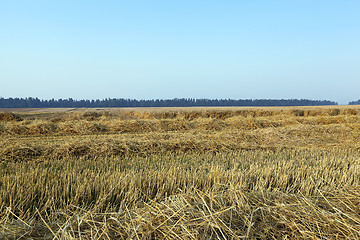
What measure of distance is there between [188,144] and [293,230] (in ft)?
19.4

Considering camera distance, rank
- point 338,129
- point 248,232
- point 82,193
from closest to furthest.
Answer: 1. point 248,232
2. point 82,193
3. point 338,129

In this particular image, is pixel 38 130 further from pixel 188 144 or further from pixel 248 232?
pixel 248 232

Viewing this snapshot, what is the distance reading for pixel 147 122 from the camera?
13.6m

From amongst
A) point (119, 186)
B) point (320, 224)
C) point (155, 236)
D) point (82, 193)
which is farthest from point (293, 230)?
point (82, 193)

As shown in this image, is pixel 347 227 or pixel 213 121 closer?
pixel 347 227

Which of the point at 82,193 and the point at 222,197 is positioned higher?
the point at 222,197

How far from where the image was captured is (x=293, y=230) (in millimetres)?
2336

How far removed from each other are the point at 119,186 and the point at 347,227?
9.68 ft

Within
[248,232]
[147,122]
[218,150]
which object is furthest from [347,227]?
[147,122]

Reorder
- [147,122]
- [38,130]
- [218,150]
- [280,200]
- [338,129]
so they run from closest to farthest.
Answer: [280,200]
[218,150]
[38,130]
[338,129]
[147,122]

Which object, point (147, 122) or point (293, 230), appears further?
point (147, 122)

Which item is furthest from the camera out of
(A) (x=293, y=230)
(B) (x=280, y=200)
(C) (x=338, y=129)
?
(C) (x=338, y=129)

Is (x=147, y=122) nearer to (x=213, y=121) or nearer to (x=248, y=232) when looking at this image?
(x=213, y=121)

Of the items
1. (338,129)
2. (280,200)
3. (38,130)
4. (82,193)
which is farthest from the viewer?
(338,129)
